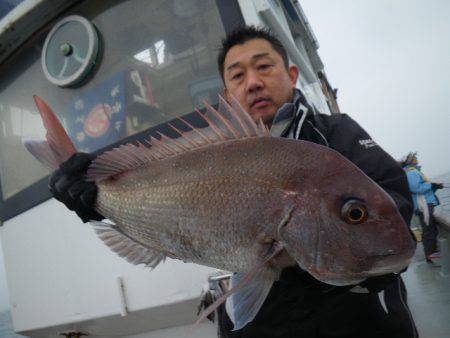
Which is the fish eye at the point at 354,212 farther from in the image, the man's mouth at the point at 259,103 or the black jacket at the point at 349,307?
the man's mouth at the point at 259,103

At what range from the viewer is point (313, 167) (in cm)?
113

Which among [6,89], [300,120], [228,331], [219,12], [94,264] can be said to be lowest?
[228,331]

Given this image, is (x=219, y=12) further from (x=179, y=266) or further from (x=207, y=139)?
(x=179, y=266)

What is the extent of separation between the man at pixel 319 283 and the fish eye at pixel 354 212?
42 cm

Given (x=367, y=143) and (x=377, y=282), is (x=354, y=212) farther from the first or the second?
(x=367, y=143)

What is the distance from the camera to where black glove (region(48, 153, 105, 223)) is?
1.62 m

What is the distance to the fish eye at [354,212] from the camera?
3.37 ft

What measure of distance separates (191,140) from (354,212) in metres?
0.73

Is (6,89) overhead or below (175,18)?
overhead

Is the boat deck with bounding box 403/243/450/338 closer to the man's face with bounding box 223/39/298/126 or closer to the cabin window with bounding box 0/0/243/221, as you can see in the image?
the man's face with bounding box 223/39/298/126

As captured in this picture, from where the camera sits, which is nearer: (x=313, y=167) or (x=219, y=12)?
(x=313, y=167)

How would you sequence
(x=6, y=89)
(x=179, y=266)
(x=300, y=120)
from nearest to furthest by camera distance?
(x=300, y=120)
(x=179, y=266)
(x=6, y=89)

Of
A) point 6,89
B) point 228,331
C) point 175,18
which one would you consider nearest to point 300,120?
point 228,331

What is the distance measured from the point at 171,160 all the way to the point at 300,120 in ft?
2.61
